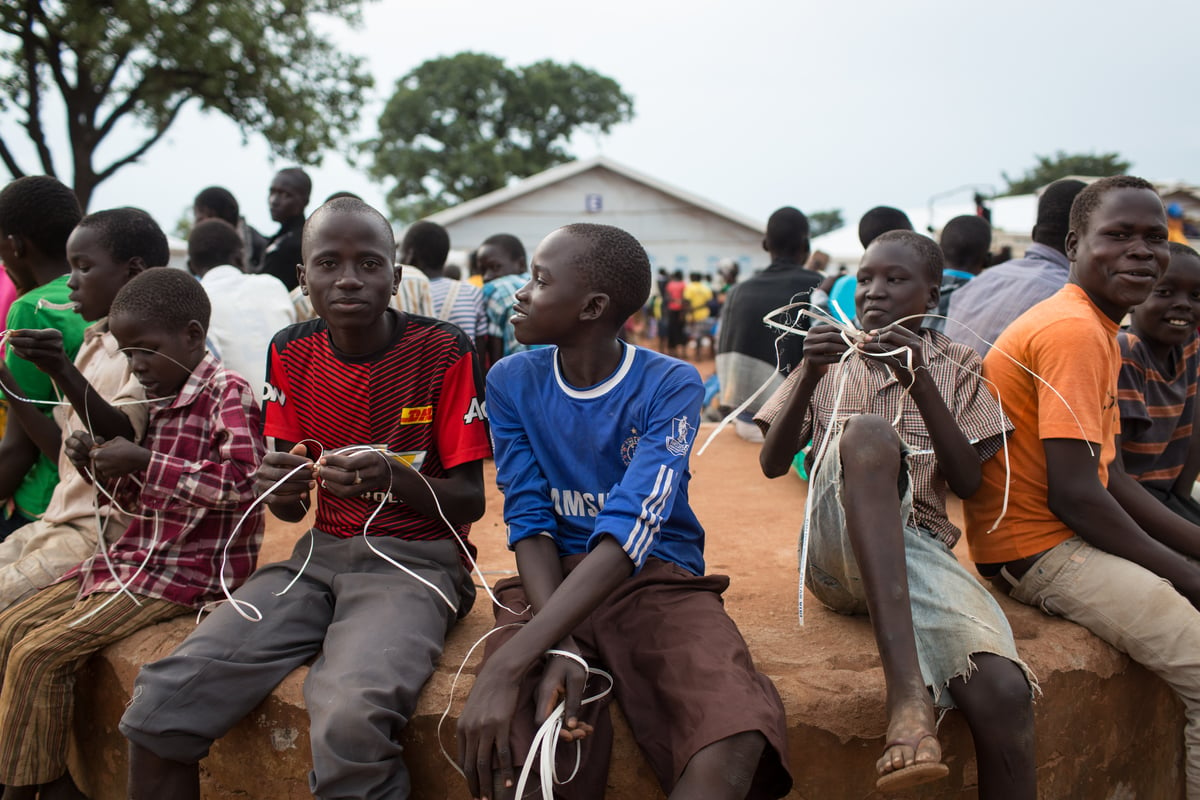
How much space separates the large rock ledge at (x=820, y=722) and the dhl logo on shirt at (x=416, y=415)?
2.20 feet

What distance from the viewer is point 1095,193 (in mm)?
2926

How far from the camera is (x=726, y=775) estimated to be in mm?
1902

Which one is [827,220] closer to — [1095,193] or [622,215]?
[622,215]

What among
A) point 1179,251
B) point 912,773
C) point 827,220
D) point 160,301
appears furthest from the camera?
point 827,220

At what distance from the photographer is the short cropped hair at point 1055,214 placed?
179 inches

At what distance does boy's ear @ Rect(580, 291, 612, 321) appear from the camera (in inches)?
96.4

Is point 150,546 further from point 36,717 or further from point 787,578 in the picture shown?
point 787,578

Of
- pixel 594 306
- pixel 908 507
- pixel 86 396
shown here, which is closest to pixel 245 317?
pixel 86 396

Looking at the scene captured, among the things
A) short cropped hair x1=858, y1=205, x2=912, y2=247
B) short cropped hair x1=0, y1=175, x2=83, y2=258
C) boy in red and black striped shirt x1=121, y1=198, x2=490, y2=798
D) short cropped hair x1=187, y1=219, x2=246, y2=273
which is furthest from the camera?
short cropped hair x1=858, y1=205, x2=912, y2=247

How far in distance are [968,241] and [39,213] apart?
5246 millimetres

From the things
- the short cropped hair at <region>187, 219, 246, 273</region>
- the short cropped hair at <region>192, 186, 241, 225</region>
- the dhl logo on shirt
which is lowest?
the dhl logo on shirt

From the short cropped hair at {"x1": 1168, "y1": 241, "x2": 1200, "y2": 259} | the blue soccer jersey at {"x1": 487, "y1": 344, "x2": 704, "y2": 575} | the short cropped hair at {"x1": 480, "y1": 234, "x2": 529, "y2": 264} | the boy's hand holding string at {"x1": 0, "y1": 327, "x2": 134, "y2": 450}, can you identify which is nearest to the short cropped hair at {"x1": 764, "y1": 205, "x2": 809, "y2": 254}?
the short cropped hair at {"x1": 480, "y1": 234, "x2": 529, "y2": 264}

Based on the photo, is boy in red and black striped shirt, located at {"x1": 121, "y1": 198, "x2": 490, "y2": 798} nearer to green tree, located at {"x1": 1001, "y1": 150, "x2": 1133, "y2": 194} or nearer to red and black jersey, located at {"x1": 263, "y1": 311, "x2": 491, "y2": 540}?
red and black jersey, located at {"x1": 263, "y1": 311, "x2": 491, "y2": 540}

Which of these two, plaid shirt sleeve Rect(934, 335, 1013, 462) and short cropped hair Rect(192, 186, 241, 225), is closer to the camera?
plaid shirt sleeve Rect(934, 335, 1013, 462)
